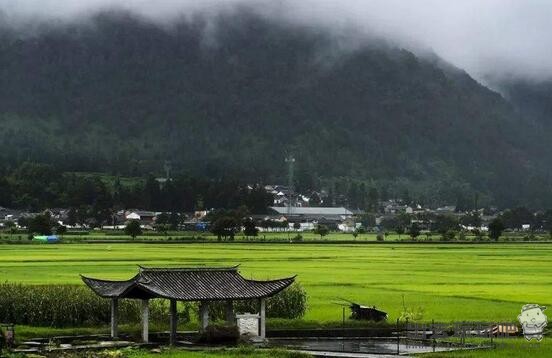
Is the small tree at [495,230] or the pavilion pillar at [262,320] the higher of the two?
the small tree at [495,230]

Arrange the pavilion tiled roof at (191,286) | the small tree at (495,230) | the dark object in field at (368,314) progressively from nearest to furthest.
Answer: the pavilion tiled roof at (191,286) < the dark object in field at (368,314) < the small tree at (495,230)

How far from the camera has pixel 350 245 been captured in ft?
376

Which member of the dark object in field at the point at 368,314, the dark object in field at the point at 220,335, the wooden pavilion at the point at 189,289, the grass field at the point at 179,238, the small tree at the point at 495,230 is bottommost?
the dark object in field at the point at 220,335

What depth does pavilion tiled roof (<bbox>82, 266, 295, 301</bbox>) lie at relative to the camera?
36875 millimetres

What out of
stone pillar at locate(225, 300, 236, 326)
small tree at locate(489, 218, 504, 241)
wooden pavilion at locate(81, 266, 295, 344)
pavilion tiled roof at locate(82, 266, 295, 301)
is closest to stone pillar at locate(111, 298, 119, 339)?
wooden pavilion at locate(81, 266, 295, 344)

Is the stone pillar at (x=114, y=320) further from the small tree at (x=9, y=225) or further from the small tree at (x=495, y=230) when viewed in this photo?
the small tree at (x=9, y=225)

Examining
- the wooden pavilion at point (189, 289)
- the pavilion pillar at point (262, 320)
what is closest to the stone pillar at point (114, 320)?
the wooden pavilion at point (189, 289)

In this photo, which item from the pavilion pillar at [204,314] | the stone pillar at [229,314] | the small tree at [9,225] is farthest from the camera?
the small tree at [9,225]

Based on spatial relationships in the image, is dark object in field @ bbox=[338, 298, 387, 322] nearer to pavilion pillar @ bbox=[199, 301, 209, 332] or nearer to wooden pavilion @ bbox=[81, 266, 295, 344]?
wooden pavilion @ bbox=[81, 266, 295, 344]

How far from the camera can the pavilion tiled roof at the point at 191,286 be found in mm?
36875

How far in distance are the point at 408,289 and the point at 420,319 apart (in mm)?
14756

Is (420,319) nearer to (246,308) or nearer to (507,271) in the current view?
(246,308)

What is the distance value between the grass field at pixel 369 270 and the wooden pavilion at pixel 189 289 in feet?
19.8

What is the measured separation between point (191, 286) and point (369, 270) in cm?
3520
